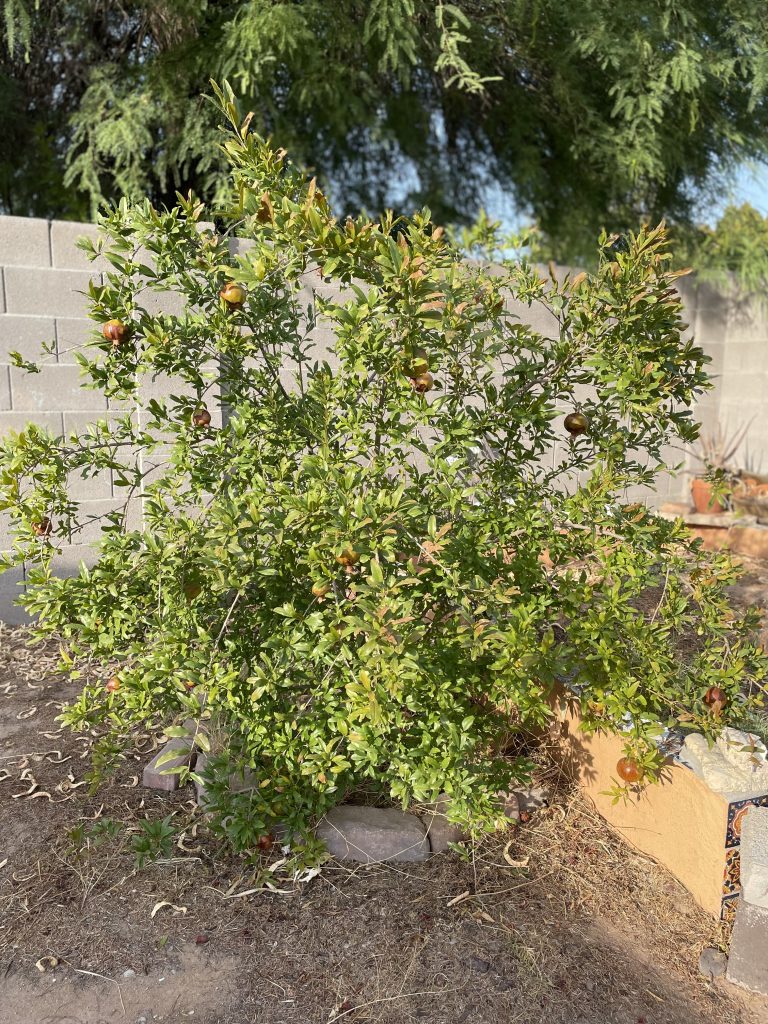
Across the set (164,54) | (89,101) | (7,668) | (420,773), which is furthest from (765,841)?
(89,101)

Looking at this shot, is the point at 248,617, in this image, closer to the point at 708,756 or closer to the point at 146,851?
the point at 146,851

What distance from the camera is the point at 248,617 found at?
2268 millimetres

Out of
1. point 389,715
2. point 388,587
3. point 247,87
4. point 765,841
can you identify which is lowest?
point 765,841

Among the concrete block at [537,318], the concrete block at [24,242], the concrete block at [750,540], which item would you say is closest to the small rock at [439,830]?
the concrete block at [24,242]

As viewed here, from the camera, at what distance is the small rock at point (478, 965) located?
1.94 meters

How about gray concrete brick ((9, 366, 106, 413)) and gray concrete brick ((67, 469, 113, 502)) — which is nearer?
gray concrete brick ((9, 366, 106, 413))

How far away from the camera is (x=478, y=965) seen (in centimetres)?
196

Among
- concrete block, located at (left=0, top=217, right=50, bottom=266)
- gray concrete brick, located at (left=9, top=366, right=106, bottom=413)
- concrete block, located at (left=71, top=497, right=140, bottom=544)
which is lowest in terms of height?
concrete block, located at (left=71, top=497, right=140, bottom=544)

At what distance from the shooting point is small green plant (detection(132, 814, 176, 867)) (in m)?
2.21

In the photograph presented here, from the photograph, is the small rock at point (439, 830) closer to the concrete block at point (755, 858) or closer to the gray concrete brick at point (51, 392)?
the concrete block at point (755, 858)

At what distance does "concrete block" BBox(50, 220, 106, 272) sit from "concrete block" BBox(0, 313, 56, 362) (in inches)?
10.4

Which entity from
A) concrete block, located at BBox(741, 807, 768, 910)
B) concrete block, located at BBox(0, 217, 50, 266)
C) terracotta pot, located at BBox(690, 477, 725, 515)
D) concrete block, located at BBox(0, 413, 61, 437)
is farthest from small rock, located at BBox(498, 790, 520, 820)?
terracotta pot, located at BBox(690, 477, 725, 515)

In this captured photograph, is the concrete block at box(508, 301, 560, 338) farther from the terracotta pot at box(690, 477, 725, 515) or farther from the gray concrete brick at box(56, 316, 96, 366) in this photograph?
the gray concrete brick at box(56, 316, 96, 366)

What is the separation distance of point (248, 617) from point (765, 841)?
1.35 metres
